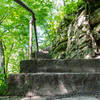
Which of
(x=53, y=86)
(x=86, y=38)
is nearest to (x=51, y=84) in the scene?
(x=53, y=86)

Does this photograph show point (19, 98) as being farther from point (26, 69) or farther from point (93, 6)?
point (93, 6)

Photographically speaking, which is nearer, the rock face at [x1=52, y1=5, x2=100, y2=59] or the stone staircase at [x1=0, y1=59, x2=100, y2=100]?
the stone staircase at [x1=0, y1=59, x2=100, y2=100]

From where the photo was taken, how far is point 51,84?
5.16 ft

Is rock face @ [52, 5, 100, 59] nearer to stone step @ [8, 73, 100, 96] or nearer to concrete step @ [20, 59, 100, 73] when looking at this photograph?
concrete step @ [20, 59, 100, 73]

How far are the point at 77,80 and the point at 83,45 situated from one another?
3.23 m

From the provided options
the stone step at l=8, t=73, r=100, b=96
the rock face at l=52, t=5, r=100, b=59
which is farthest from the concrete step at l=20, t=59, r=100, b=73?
the rock face at l=52, t=5, r=100, b=59

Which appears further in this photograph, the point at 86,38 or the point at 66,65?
the point at 86,38

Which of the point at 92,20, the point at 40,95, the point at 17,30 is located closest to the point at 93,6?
the point at 92,20

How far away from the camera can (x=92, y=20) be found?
17.0 ft

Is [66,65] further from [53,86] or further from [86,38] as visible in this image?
[86,38]

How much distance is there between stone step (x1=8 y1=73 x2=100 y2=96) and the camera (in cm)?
152

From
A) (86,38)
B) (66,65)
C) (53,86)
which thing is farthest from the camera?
(86,38)

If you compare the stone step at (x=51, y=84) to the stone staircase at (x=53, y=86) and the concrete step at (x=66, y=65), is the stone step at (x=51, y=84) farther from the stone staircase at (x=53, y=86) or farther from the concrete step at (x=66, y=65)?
the concrete step at (x=66, y=65)

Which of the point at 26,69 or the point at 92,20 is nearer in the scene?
the point at 26,69
